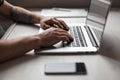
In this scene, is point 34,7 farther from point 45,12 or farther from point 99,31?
point 99,31

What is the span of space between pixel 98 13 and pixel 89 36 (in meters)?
0.12

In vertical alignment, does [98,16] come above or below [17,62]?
above

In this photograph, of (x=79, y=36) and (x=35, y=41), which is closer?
(x=35, y=41)

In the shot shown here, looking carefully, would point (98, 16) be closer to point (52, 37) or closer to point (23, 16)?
point (52, 37)

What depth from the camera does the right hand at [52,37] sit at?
968 millimetres

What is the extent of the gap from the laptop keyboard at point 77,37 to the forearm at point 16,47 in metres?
0.16

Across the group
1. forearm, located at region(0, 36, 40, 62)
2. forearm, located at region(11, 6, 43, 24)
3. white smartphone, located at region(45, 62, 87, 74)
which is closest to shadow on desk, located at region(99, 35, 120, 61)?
white smartphone, located at region(45, 62, 87, 74)

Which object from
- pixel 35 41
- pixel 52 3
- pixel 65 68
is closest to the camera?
pixel 65 68

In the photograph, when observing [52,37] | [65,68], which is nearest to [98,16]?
[52,37]

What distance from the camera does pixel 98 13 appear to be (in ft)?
3.52

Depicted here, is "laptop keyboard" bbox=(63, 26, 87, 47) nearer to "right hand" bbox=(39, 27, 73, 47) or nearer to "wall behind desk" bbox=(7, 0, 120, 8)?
"right hand" bbox=(39, 27, 73, 47)

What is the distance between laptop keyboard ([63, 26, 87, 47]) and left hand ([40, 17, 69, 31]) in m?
0.05

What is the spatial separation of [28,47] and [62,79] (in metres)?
0.24

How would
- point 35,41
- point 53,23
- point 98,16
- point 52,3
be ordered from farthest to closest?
1. point 52,3
2. point 53,23
3. point 98,16
4. point 35,41
